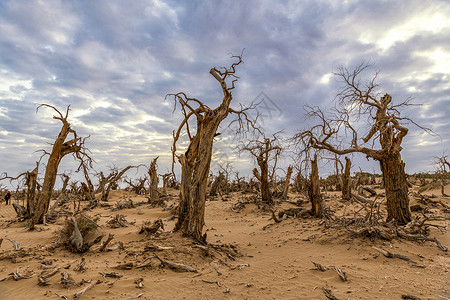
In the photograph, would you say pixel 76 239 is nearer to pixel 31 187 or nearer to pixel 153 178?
pixel 31 187

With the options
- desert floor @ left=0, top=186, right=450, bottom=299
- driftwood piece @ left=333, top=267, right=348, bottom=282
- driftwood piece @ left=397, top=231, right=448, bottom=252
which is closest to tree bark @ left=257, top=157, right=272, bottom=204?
desert floor @ left=0, top=186, right=450, bottom=299

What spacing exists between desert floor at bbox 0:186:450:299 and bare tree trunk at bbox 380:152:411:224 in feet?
3.12

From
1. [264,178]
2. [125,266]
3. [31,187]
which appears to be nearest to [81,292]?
[125,266]

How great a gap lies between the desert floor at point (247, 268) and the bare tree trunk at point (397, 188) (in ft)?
3.12

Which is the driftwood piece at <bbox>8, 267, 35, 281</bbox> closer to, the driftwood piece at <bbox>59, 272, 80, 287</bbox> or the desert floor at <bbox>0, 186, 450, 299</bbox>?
the desert floor at <bbox>0, 186, 450, 299</bbox>

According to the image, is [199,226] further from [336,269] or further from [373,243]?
[373,243]

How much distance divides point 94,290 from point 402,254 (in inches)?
265

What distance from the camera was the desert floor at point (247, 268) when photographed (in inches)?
186

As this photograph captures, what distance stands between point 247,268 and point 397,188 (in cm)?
576

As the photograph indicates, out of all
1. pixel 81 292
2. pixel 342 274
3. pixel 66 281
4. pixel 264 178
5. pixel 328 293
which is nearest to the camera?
pixel 81 292

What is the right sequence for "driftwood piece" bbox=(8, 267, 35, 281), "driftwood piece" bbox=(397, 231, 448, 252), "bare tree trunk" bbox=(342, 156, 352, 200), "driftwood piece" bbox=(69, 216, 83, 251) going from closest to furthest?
"driftwood piece" bbox=(8, 267, 35, 281), "driftwood piece" bbox=(69, 216, 83, 251), "driftwood piece" bbox=(397, 231, 448, 252), "bare tree trunk" bbox=(342, 156, 352, 200)

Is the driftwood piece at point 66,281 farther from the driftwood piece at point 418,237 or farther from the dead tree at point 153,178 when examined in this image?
the dead tree at point 153,178

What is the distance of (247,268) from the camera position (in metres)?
6.11

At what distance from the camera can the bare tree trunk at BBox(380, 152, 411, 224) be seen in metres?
8.90
